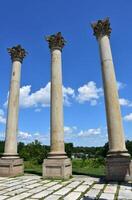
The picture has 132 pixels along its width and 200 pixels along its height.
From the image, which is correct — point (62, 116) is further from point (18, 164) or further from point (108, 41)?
point (108, 41)

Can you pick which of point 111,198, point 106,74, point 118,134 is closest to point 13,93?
point 106,74

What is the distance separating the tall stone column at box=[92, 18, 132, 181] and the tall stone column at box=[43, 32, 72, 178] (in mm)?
5030

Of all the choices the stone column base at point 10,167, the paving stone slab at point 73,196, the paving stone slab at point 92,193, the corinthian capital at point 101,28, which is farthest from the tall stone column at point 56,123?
the paving stone slab at point 73,196

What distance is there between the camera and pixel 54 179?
27.2 m

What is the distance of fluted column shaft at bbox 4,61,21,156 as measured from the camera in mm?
33125

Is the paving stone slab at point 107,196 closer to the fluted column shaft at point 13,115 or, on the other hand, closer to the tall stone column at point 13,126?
the tall stone column at point 13,126

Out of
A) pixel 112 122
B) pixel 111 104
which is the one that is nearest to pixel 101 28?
pixel 111 104

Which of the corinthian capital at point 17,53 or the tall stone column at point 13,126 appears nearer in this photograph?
the tall stone column at point 13,126

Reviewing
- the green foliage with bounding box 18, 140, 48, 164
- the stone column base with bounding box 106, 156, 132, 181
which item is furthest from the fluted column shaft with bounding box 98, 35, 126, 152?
the green foliage with bounding box 18, 140, 48, 164

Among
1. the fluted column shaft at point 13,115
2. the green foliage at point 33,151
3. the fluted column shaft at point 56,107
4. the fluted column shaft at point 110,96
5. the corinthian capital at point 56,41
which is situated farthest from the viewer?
the green foliage at point 33,151

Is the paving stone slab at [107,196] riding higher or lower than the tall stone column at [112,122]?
lower

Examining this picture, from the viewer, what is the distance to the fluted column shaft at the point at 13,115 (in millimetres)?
33125

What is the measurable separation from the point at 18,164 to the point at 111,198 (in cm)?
1897

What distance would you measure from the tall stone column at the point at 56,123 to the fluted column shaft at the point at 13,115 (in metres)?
6.07
